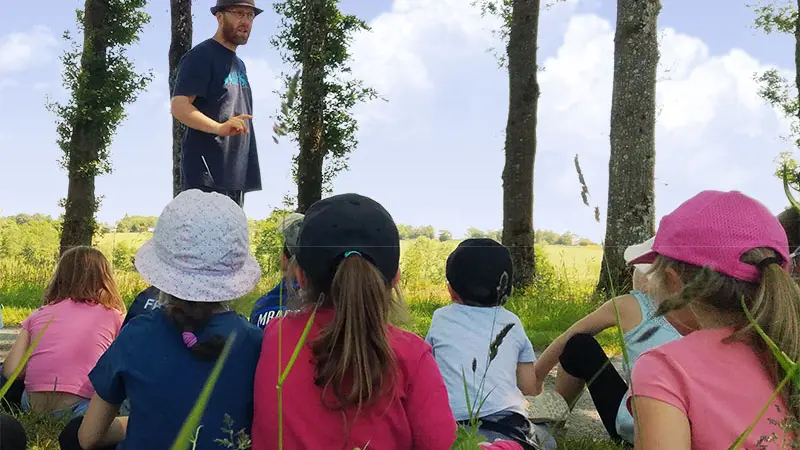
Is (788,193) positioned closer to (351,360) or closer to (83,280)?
(351,360)

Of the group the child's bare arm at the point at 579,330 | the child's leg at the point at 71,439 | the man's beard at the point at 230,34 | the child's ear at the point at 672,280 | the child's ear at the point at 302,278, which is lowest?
the child's leg at the point at 71,439

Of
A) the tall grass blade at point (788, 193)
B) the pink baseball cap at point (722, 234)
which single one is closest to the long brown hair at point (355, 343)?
the pink baseball cap at point (722, 234)

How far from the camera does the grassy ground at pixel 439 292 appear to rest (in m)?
5.81

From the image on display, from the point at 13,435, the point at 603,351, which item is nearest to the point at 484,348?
the point at 603,351

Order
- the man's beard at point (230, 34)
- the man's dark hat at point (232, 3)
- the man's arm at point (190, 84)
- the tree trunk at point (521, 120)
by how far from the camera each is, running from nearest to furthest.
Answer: the man's arm at point (190, 84)
the man's dark hat at point (232, 3)
the man's beard at point (230, 34)
the tree trunk at point (521, 120)

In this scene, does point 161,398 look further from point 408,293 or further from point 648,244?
point 408,293

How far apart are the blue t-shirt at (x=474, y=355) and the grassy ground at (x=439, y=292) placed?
62cm

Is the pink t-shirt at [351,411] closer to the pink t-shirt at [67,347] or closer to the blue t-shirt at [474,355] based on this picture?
the blue t-shirt at [474,355]

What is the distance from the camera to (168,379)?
1918mm

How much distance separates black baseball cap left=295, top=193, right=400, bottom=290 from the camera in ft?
6.16

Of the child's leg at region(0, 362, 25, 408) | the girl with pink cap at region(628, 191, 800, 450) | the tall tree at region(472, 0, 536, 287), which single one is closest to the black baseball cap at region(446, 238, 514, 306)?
the girl with pink cap at region(628, 191, 800, 450)

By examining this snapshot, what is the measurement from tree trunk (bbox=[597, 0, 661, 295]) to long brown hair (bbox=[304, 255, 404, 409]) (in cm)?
645

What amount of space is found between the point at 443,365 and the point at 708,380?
1338mm

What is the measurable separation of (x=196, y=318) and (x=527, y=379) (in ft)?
4.61
